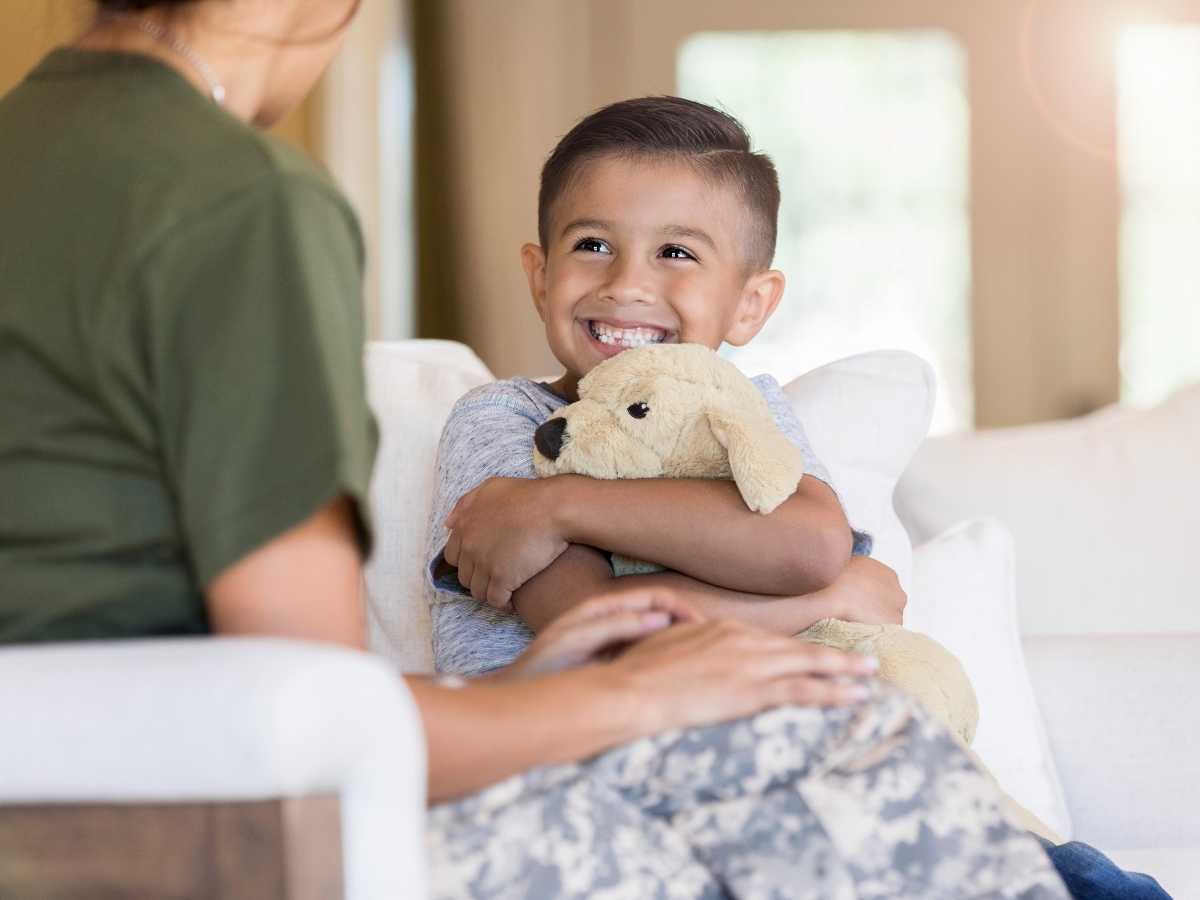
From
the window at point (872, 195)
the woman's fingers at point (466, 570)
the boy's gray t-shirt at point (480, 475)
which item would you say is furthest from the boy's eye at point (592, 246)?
the window at point (872, 195)

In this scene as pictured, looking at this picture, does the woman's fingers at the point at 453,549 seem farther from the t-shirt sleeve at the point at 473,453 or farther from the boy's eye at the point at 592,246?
the boy's eye at the point at 592,246

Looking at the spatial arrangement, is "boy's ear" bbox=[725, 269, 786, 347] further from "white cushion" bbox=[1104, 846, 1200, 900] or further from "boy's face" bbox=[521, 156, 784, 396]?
"white cushion" bbox=[1104, 846, 1200, 900]

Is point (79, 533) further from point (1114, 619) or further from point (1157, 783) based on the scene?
point (1114, 619)

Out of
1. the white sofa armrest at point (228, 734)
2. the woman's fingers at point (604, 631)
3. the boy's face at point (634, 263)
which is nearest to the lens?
the white sofa armrest at point (228, 734)

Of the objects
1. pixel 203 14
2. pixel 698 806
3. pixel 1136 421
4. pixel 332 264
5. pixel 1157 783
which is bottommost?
pixel 1157 783

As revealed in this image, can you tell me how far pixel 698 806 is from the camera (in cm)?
81

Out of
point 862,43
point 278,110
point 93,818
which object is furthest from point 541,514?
point 862,43

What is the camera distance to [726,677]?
0.83m

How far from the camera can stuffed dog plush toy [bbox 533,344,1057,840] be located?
117 centimetres

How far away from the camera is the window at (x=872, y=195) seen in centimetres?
529

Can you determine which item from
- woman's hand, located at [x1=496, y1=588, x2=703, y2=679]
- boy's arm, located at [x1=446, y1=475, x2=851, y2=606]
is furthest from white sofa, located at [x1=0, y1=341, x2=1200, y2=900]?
boy's arm, located at [x1=446, y1=475, x2=851, y2=606]

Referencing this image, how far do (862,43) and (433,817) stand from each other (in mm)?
4931

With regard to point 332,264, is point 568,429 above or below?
below

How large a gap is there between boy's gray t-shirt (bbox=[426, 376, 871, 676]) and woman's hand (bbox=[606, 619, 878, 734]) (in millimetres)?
419
